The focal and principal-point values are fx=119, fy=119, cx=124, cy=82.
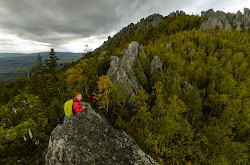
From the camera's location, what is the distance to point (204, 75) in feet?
252

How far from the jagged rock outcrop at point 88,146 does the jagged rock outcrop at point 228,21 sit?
186 metres

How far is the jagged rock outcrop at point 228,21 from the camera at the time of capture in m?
148

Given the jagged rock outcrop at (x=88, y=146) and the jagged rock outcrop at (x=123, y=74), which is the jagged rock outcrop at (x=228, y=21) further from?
the jagged rock outcrop at (x=88, y=146)

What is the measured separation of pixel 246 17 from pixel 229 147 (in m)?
210

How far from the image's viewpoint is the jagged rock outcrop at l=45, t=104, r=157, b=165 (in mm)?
8992

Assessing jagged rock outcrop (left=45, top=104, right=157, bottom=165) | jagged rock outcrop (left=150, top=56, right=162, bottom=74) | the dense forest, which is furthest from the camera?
jagged rock outcrop (left=150, top=56, right=162, bottom=74)

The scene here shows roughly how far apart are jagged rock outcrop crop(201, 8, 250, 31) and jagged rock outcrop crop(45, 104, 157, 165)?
610 ft

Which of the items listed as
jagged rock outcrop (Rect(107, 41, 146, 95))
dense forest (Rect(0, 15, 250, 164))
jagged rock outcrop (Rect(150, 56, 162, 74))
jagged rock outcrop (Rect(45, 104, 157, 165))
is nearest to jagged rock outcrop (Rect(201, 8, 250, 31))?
dense forest (Rect(0, 15, 250, 164))

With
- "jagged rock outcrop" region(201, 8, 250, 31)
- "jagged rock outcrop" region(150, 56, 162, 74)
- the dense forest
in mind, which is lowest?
the dense forest

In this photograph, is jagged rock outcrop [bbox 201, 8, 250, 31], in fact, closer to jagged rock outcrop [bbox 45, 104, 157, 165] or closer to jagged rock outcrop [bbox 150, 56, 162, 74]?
jagged rock outcrop [bbox 150, 56, 162, 74]

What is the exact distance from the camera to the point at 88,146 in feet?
32.3

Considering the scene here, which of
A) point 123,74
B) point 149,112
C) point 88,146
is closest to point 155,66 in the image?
point 123,74

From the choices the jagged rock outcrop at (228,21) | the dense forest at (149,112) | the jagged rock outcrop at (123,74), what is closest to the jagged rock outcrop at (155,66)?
the dense forest at (149,112)

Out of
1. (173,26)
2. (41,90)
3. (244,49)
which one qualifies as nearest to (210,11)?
(173,26)
